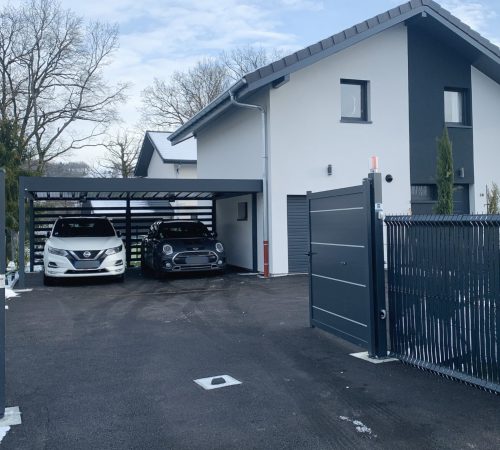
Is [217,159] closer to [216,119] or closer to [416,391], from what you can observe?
[216,119]

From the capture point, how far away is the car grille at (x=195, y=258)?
13523 millimetres

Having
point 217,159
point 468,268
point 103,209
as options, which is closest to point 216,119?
point 217,159

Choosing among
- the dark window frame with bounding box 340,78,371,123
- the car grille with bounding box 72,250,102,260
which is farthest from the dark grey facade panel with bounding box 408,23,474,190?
the car grille with bounding box 72,250,102,260

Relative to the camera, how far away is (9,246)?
68.0 feet

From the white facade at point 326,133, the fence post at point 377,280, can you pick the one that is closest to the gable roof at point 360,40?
the white facade at point 326,133

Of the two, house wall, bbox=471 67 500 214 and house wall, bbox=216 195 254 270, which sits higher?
house wall, bbox=471 67 500 214

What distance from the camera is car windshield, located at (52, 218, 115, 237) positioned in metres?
13.6

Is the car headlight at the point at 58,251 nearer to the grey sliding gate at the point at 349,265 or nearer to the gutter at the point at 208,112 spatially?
the gutter at the point at 208,112

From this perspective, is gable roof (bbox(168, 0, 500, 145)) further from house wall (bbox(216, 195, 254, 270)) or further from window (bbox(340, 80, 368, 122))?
house wall (bbox(216, 195, 254, 270))

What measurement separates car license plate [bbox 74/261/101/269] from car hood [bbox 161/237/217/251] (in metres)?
1.87

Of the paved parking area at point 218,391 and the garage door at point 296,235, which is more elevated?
the garage door at point 296,235

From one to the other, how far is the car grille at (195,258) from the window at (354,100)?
526 centimetres

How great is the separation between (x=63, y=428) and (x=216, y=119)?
588 inches

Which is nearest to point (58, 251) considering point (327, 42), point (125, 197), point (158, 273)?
point (158, 273)
